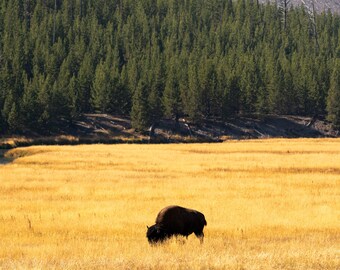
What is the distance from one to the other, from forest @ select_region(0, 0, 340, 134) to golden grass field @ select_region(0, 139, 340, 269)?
4992 centimetres

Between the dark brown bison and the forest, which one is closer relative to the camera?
the dark brown bison

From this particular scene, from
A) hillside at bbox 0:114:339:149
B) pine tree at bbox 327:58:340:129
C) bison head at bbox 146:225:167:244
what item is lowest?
hillside at bbox 0:114:339:149

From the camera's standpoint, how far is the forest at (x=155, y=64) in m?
97.4

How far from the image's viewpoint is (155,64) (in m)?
117

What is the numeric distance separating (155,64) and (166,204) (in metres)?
93.0

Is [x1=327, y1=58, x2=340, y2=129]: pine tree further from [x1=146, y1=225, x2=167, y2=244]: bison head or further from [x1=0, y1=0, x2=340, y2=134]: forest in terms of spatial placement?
[x1=146, y1=225, x2=167, y2=244]: bison head

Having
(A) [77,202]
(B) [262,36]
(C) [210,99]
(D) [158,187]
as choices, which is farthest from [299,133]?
(A) [77,202]

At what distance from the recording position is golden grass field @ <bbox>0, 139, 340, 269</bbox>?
12469mm

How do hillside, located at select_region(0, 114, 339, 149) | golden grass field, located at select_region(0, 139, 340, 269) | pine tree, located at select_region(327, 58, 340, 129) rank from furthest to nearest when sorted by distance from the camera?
pine tree, located at select_region(327, 58, 340, 129)
hillside, located at select_region(0, 114, 339, 149)
golden grass field, located at select_region(0, 139, 340, 269)

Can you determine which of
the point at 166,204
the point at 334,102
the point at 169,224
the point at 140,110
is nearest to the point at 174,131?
the point at 140,110

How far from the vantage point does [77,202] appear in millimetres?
26359

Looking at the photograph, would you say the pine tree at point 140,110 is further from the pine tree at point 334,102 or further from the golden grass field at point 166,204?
the golden grass field at point 166,204

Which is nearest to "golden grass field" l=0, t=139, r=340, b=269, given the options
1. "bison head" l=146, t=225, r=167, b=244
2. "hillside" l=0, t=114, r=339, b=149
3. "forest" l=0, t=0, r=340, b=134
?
"bison head" l=146, t=225, r=167, b=244

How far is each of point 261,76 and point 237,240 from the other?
329ft
